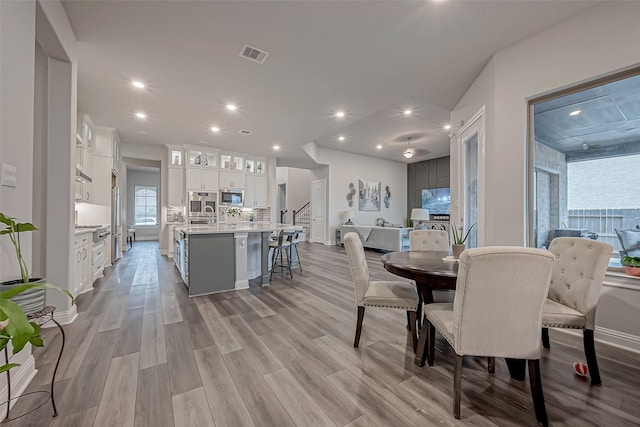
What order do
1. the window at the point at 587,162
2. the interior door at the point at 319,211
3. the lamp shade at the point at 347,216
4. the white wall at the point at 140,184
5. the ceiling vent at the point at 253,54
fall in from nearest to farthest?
the window at the point at 587,162 < the ceiling vent at the point at 253,54 < the lamp shade at the point at 347,216 < the interior door at the point at 319,211 < the white wall at the point at 140,184

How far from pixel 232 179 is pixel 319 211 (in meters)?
3.07

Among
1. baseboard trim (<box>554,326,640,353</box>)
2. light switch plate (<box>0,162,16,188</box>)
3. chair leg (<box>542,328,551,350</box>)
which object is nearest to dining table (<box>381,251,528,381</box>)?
chair leg (<box>542,328,551,350</box>)

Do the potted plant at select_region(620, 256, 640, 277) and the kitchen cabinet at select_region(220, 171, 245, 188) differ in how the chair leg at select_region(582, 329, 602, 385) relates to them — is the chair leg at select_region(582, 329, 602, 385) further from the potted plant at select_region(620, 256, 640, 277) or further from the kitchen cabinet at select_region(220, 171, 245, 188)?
the kitchen cabinet at select_region(220, 171, 245, 188)

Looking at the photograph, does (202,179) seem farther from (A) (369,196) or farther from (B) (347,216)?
(A) (369,196)

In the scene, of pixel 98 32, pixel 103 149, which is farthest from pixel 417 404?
pixel 103 149

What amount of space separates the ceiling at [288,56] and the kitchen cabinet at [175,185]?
63.1 inches

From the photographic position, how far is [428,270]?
1757 millimetres

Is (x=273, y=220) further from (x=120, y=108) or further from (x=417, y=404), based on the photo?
(x=417, y=404)

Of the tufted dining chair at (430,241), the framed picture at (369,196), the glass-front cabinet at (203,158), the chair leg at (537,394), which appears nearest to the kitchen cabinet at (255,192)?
the glass-front cabinet at (203,158)

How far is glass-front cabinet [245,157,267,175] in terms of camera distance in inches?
305

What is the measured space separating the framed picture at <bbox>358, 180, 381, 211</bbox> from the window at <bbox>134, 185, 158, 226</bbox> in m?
8.17

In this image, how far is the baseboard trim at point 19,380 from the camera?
1.37m

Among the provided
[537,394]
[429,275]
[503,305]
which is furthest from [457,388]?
[429,275]

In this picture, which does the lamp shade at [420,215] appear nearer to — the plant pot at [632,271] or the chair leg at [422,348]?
the plant pot at [632,271]
